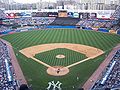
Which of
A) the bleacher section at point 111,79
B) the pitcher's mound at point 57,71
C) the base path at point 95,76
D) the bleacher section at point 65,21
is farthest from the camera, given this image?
the bleacher section at point 65,21

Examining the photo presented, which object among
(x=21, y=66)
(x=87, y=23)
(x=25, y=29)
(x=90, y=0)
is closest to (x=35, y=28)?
(x=25, y=29)

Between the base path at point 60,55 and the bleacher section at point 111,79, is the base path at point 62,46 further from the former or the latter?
the bleacher section at point 111,79

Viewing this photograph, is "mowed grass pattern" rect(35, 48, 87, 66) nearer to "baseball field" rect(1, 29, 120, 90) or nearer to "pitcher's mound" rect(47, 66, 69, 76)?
"baseball field" rect(1, 29, 120, 90)

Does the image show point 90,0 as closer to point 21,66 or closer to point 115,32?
point 115,32

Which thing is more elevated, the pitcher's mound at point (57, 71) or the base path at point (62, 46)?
the base path at point (62, 46)

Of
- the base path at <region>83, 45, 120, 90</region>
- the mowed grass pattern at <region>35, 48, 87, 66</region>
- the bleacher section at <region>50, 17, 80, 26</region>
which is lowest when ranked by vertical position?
the base path at <region>83, 45, 120, 90</region>

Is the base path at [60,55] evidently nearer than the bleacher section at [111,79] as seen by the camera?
No

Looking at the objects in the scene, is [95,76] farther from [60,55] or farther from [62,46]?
[62,46]

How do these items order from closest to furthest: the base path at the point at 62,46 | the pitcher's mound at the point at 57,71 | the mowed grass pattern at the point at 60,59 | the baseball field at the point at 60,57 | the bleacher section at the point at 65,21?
the baseball field at the point at 60,57, the pitcher's mound at the point at 57,71, the mowed grass pattern at the point at 60,59, the base path at the point at 62,46, the bleacher section at the point at 65,21

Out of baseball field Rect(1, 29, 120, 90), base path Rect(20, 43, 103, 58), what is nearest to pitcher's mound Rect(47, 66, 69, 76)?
baseball field Rect(1, 29, 120, 90)

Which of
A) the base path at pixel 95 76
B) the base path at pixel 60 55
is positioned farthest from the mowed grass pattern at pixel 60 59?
the base path at pixel 95 76
